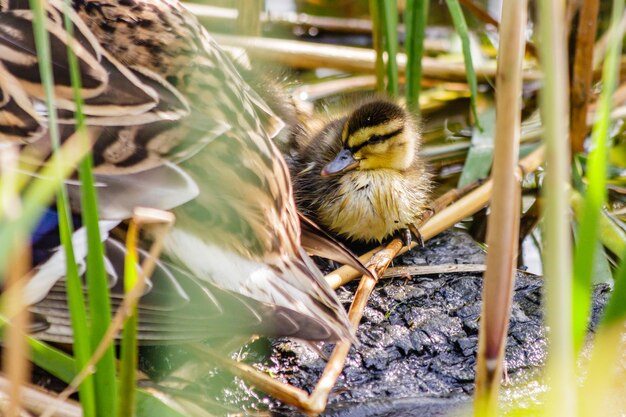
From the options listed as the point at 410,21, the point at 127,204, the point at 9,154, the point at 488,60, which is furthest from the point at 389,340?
the point at 488,60

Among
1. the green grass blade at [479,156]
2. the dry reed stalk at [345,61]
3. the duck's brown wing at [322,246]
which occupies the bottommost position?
the green grass blade at [479,156]

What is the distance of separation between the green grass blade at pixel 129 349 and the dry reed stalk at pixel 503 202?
550mm

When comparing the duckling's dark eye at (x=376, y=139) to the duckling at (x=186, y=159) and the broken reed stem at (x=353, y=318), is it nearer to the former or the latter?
the broken reed stem at (x=353, y=318)

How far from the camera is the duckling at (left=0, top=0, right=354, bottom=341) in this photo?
66.4 inches

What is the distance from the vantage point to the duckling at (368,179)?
261 centimetres

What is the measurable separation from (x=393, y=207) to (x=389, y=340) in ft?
1.98

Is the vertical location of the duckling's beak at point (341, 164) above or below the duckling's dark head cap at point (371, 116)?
below

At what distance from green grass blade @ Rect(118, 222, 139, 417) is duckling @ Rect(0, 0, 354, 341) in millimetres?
301

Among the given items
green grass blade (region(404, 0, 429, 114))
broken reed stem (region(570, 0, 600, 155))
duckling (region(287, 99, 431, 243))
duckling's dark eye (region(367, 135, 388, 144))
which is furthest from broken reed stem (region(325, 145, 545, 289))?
broken reed stem (region(570, 0, 600, 155))

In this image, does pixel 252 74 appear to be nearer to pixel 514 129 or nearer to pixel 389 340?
pixel 389 340

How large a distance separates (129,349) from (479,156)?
2.18 metres

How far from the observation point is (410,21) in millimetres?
2863

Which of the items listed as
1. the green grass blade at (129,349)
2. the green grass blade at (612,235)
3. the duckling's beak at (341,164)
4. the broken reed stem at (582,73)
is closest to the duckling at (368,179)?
the duckling's beak at (341,164)

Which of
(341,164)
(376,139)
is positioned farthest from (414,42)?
(341,164)
